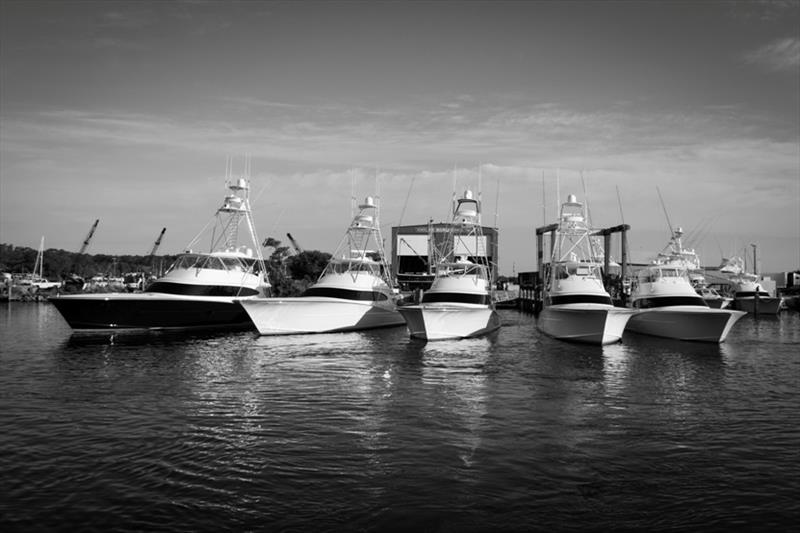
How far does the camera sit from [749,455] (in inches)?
522

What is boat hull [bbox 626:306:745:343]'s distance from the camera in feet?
117

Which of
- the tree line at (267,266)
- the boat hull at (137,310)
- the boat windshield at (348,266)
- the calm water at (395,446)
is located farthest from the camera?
the tree line at (267,266)

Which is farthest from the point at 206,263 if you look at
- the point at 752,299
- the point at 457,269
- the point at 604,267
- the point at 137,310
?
the point at 752,299

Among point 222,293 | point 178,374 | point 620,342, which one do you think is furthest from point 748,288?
point 178,374

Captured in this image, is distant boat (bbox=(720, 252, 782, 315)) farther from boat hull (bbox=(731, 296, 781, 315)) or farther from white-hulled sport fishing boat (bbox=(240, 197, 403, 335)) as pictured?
white-hulled sport fishing boat (bbox=(240, 197, 403, 335))

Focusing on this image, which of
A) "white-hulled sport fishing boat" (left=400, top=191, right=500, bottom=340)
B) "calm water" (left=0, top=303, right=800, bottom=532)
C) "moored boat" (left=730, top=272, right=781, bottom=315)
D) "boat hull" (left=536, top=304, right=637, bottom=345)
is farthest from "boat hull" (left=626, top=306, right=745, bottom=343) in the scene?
"moored boat" (left=730, top=272, right=781, bottom=315)

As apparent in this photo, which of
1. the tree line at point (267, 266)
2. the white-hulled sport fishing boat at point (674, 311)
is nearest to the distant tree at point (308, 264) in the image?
the tree line at point (267, 266)

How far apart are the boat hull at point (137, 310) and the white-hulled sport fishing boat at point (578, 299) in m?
24.2

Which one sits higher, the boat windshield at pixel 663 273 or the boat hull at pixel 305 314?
the boat windshield at pixel 663 273

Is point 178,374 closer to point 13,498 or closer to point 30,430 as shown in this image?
point 30,430

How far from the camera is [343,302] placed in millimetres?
40156

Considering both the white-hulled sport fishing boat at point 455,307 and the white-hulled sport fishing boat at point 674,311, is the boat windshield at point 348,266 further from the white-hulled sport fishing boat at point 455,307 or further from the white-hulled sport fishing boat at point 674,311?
the white-hulled sport fishing boat at point 674,311

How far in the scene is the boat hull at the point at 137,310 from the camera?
3862 cm

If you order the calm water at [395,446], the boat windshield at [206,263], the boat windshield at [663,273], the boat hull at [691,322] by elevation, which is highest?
the boat windshield at [206,263]
